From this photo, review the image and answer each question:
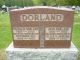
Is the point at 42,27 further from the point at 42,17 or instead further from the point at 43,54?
the point at 43,54

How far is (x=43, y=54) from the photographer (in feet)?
21.7

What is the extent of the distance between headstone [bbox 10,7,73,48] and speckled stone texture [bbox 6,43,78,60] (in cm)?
19

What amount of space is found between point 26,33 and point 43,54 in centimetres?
73

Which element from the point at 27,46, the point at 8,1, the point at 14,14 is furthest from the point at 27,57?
the point at 8,1

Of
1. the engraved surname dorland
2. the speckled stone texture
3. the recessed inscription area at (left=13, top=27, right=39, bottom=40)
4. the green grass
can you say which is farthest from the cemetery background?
the engraved surname dorland

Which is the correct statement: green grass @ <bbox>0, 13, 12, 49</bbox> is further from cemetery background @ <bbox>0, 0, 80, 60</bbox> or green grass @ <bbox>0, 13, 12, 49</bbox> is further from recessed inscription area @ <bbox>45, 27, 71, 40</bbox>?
recessed inscription area @ <bbox>45, 27, 71, 40</bbox>

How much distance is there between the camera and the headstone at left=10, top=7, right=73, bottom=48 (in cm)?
657

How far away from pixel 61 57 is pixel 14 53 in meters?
1.26

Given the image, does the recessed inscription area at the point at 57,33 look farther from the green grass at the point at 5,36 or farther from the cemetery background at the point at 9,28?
the green grass at the point at 5,36

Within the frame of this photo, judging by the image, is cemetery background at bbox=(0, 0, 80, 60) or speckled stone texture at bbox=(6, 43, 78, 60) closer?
speckled stone texture at bbox=(6, 43, 78, 60)

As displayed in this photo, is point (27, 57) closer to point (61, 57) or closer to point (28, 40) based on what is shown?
point (28, 40)

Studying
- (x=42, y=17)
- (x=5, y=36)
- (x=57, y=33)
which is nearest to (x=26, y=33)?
(x=42, y=17)

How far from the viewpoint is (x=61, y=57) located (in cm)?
660

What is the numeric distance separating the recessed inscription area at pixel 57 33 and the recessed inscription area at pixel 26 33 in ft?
0.97
